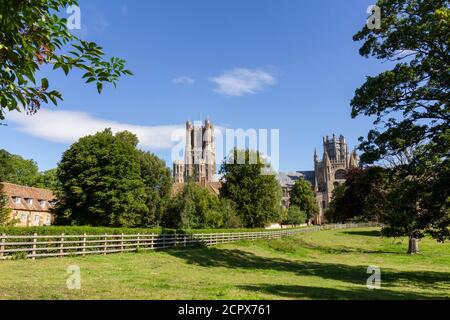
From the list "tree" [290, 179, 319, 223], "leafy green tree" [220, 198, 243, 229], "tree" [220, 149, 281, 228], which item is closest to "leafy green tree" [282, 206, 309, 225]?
"tree" [290, 179, 319, 223]

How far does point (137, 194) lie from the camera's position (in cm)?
5131

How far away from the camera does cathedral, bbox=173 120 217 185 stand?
177625mm

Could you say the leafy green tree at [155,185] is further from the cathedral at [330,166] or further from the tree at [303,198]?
the cathedral at [330,166]

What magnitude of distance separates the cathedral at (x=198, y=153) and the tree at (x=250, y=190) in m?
109

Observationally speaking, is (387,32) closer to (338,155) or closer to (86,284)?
(86,284)

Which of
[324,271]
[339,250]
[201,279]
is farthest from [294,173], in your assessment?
[201,279]

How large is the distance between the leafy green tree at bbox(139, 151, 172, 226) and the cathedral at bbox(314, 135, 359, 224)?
10873 cm

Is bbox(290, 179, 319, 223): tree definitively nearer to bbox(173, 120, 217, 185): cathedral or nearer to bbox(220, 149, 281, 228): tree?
bbox(220, 149, 281, 228): tree

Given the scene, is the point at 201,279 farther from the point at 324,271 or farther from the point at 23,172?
the point at 23,172

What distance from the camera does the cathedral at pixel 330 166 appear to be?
543 feet

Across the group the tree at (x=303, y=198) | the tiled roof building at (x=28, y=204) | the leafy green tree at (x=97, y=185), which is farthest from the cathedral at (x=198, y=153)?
the leafy green tree at (x=97, y=185)

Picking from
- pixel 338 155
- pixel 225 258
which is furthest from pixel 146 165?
pixel 338 155

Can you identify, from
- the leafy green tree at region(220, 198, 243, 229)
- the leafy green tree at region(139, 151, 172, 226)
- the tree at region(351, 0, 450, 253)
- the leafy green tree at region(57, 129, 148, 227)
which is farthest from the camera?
the leafy green tree at region(139, 151, 172, 226)
